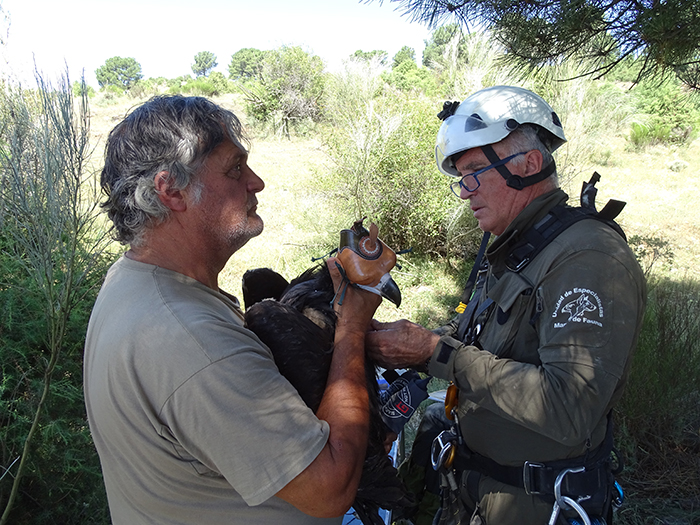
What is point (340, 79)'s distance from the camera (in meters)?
13.4

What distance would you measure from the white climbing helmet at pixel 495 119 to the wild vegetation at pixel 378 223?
5.07 ft

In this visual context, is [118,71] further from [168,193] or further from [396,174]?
[168,193]

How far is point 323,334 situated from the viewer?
1.81m

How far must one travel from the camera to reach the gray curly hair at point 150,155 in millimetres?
1593

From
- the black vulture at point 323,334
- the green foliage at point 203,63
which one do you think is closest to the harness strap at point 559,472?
the black vulture at point 323,334

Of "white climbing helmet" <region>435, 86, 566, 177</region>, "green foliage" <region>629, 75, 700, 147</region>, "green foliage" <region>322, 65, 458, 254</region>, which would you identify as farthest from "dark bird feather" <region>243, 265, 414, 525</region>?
"green foliage" <region>629, 75, 700, 147</region>

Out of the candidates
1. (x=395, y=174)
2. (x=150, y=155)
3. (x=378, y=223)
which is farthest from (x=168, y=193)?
(x=378, y=223)

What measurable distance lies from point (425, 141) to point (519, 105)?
23.6 feet

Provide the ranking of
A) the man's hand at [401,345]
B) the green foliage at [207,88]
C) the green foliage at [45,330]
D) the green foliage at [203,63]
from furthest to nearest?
the green foliage at [203,63]
the green foliage at [207,88]
the green foliage at [45,330]
the man's hand at [401,345]

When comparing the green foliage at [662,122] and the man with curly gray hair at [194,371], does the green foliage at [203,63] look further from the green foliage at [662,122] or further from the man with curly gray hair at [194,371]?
the man with curly gray hair at [194,371]

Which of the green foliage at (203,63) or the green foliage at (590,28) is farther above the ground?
the green foliage at (203,63)

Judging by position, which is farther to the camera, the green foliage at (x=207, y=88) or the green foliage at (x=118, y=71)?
the green foliage at (x=118, y=71)

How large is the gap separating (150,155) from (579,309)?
160cm

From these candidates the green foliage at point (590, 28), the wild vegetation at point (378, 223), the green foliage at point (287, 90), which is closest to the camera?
the green foliage at point (590, 28)
